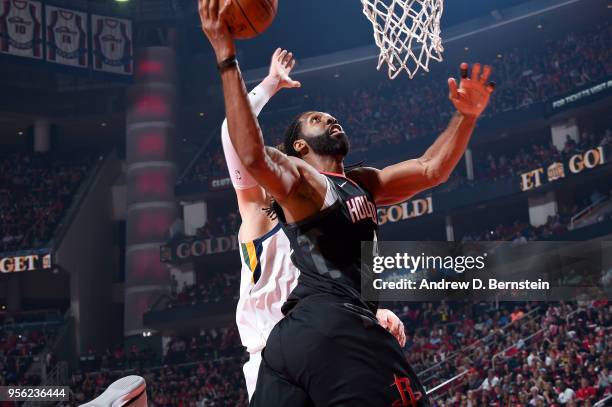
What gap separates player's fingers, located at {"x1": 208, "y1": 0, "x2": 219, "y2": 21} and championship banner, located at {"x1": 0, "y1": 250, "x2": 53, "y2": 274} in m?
25.2

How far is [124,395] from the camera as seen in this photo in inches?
102

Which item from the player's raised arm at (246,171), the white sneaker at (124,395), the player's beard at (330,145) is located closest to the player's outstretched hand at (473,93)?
the player's beard at (330,145)

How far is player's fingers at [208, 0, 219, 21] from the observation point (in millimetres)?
2855

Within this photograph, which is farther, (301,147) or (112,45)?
(112,45)

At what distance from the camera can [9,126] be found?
3091cm

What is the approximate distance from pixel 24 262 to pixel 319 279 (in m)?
25.3

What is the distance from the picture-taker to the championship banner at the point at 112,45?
28359 millimetres

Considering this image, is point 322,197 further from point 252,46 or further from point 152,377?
point 252,46

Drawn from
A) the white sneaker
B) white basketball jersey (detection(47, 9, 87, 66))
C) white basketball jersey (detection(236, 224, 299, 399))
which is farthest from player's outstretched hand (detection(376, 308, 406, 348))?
white basketball jersey (detection(47, 9, 87, 66))

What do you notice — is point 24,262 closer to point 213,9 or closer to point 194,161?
point 194,161

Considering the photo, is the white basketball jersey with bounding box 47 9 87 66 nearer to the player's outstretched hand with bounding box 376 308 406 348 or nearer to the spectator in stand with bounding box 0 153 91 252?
the spectator in stand with bounding box 0 153 91 252

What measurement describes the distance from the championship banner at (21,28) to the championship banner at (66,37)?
330mm

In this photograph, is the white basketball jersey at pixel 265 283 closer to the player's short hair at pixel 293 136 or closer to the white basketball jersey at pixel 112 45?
the player's short hair at pixel 293 136

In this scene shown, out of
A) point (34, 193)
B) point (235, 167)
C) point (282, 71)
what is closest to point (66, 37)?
point (34, 193)
